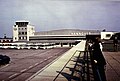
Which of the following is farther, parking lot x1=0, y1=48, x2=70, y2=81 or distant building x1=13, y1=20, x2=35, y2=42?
distant building x1=13, y1=20, x2=35, y2=42

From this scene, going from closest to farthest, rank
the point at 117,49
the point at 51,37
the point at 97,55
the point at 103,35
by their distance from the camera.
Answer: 1. the point at 97,55
2. the point at 117,49
3. the point at 103,35
4. the point at 51,37

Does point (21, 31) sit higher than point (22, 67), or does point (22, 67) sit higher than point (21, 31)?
point (21, 31)

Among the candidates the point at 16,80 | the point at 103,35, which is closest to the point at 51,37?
the point at 103,35

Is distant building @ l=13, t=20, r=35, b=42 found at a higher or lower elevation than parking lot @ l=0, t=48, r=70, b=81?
higher

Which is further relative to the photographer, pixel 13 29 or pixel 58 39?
pixel 58 39

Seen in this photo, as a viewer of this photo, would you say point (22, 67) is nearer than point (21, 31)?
Yes

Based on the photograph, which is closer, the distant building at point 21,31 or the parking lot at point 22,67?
the parking lot at point 22,67

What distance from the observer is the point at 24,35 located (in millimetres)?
117562

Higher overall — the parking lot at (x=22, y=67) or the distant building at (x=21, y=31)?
the distant building at (x=21, y=31)

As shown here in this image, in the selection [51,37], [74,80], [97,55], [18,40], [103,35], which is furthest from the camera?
[51,37]

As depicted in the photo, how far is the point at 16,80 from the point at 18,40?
102m

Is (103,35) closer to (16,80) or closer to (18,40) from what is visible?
(18,40)

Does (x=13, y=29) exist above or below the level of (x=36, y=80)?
above

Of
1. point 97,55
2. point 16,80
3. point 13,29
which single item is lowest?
point 16,80
